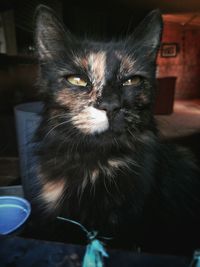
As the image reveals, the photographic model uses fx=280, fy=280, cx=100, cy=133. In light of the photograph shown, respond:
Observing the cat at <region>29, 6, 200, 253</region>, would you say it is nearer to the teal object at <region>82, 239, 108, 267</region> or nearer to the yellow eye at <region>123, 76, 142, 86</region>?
the yellow eye at <region>123, 76, 142, 86</region>

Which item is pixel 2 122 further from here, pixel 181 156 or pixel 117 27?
pixel 117 27

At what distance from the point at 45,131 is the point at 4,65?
2.46 meters

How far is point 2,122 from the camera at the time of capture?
334cm

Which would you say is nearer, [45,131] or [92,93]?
[92,93]

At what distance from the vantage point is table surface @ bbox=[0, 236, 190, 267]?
2.64 feet

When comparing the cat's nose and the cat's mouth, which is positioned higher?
the cat's nose

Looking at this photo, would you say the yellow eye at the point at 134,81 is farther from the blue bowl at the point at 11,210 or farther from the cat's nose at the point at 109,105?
the blue bowl at the point at 11,210

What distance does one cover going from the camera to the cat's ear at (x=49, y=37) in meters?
1.31

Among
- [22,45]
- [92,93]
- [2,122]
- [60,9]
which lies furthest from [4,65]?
[92,93]

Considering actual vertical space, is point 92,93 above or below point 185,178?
above

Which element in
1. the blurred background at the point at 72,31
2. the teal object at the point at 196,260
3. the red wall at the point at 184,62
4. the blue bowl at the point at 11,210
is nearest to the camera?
the teal object at the point at 196,260

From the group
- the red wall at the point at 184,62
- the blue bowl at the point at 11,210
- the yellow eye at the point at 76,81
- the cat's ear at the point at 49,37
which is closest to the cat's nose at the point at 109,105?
the yellow eye at the point at 76,81

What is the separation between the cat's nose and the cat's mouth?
20 millimetres

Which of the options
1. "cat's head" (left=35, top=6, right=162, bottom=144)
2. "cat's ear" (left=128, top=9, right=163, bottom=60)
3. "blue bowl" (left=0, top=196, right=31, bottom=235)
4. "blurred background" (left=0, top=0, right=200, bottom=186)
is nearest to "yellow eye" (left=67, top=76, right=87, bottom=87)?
"cat's head" (left=35, top=6, right=162, bottom=144)
